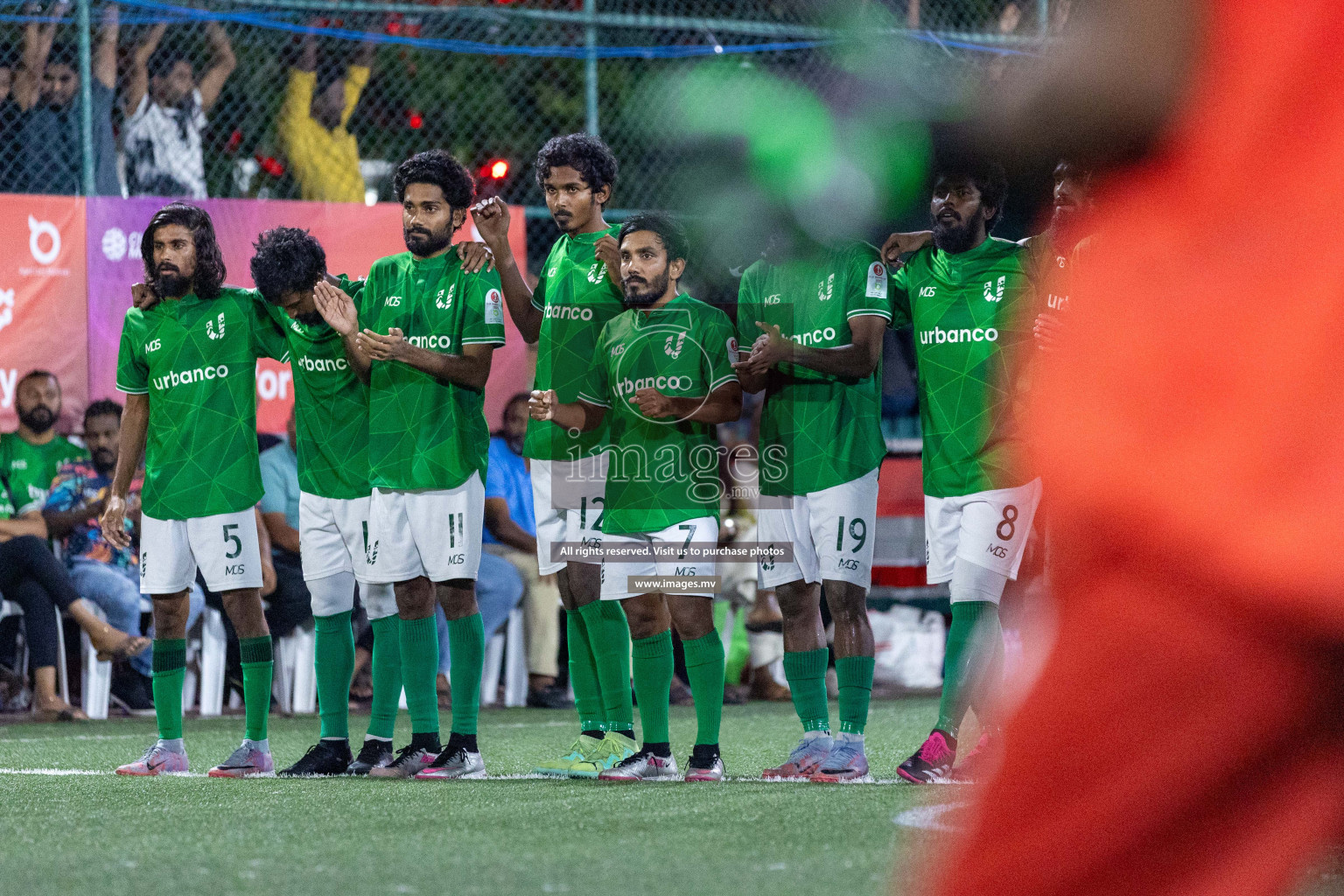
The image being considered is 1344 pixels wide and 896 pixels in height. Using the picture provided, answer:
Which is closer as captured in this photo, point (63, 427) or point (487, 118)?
point (63, 427)

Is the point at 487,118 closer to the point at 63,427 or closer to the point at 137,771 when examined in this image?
the point at 63,427

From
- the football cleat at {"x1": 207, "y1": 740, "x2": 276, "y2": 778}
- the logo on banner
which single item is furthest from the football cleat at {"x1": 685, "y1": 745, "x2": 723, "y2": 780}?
the logo on banner

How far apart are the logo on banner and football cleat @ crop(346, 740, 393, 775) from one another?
3.81 m

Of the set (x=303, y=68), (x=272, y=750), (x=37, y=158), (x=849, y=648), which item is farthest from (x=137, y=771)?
(x=303, y=68)

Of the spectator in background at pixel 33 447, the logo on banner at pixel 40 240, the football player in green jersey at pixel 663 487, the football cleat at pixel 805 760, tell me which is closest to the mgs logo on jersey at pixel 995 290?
the football player in green jersey at pixel 663 487

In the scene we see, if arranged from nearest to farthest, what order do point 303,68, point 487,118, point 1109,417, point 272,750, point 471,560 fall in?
point 1109,417 → point 471,560 → point 272,750 → point 303,68 → point 487,118

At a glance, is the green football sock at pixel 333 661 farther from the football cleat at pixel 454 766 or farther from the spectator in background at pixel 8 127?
the spectator in background at pixel 8 127

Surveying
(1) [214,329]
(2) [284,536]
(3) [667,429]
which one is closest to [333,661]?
(1) [214,329]

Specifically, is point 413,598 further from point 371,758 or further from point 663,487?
point 663,487

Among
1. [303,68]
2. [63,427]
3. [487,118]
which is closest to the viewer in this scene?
[63,427]

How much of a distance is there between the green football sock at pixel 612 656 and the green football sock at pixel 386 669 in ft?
1.79

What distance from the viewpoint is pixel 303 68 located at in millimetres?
8492

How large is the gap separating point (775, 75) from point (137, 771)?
4.88 metres

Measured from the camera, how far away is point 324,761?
4.95 metres
